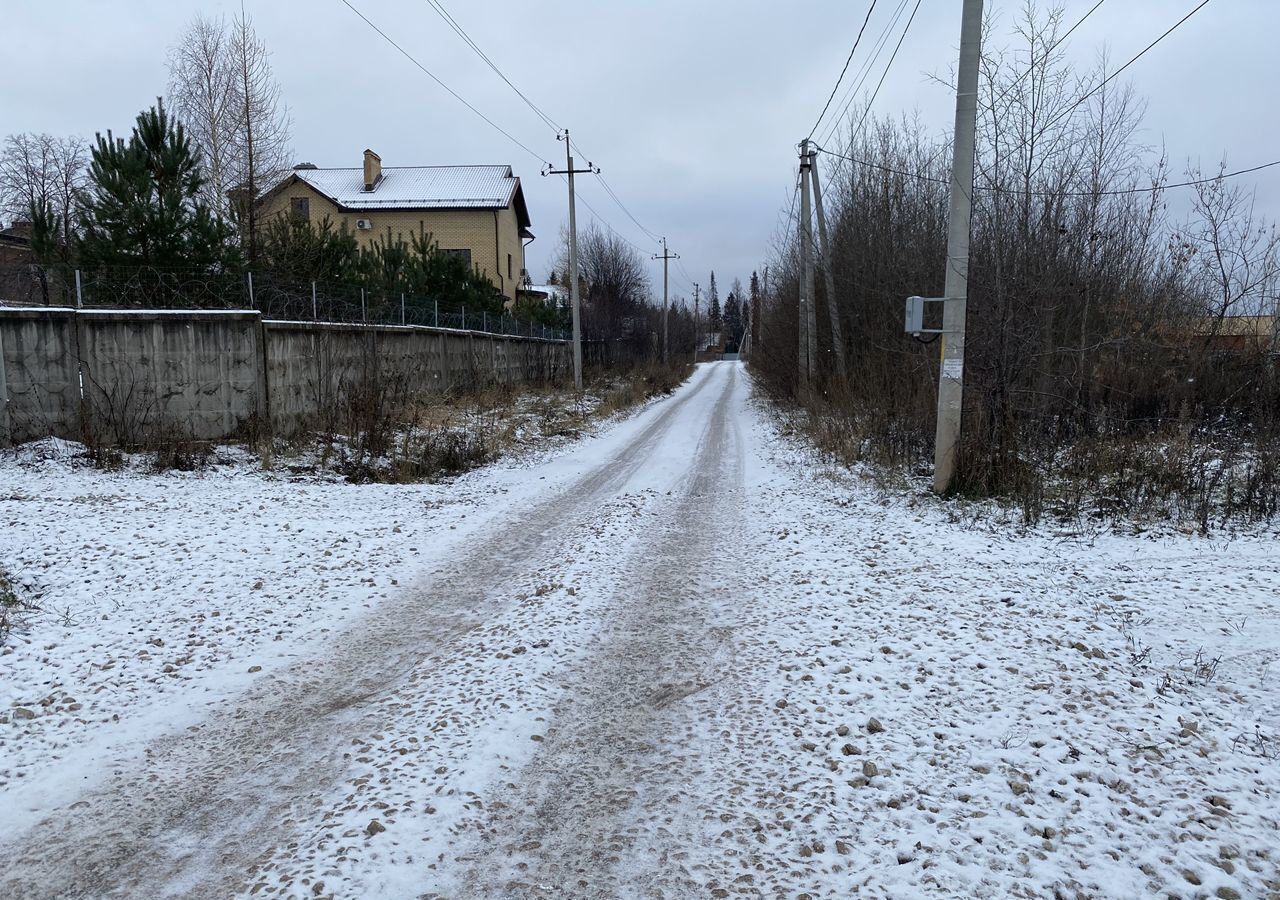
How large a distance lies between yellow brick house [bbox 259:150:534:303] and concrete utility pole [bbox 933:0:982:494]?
35.9 m

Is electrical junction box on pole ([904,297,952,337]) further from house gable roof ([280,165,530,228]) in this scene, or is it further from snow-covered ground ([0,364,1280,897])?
house gable roof ([280,165,530,228])

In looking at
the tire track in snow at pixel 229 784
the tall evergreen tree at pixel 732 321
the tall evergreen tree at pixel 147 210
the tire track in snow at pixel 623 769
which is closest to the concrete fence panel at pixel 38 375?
the tall evergreen tree at pixel 147 210

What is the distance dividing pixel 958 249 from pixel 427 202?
40226 mm

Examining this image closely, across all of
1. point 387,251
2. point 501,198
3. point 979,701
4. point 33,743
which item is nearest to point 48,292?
point 387,251

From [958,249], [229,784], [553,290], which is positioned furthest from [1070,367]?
[553,290]

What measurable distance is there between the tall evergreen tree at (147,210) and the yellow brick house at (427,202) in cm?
2826

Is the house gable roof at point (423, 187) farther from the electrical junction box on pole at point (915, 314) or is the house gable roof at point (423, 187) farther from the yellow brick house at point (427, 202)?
the electrical junction box on pole at point (915, 314)

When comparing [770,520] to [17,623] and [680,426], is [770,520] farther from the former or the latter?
[680,426]

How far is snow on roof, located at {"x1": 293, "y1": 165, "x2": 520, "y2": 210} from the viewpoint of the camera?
4300 cm

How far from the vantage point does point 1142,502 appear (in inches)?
301

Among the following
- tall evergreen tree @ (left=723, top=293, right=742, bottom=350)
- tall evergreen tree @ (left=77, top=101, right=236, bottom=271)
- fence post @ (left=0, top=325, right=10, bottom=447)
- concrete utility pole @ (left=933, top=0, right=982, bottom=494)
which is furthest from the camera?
tall evergreen tree @ (left=723, top=293, right=742, bottom=350)

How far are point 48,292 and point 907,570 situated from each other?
13788mm

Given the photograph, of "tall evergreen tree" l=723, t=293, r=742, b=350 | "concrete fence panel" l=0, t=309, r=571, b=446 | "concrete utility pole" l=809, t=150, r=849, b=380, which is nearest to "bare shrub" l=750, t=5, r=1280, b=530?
"concrete utility pole" l=809, t=150, r=849, b=380

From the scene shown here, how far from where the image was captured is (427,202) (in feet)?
142
